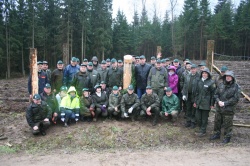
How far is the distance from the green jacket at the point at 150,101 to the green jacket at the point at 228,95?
2.02m

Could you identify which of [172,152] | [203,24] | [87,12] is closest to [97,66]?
[172,152]

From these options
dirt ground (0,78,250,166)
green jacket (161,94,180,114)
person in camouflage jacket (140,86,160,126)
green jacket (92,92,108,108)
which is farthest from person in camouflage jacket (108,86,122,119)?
green jacket (161,94,180,114)

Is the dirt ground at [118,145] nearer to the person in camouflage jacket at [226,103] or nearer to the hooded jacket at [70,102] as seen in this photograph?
the person in camouflage jacket at [226,103]

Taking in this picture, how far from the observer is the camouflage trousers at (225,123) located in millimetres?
7104

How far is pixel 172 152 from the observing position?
6469 millimetres

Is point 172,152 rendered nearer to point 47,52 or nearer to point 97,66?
point 97,66

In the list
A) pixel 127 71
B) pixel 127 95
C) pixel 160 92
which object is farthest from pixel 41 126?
pixel 160 92

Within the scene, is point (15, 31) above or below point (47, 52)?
above

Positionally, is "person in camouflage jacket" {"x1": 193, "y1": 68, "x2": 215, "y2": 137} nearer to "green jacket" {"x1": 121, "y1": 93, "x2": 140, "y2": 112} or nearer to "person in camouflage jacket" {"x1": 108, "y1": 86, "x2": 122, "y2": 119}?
"green jacket" {"x1": 121, "y1": 93, "x2": 140, "y2": 112}

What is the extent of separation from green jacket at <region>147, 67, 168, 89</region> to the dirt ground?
4.40 ft

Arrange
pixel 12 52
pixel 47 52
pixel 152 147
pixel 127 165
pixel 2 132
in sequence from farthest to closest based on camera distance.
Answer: pixel 47 52 → pixel 12 52 → pixel 2 132 → pixel 152 147 → pixel 127 165

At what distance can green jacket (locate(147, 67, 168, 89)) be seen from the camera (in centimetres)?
861

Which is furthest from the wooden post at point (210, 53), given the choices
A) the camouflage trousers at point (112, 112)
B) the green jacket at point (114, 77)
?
the camouflage trousers at point (112, 112)

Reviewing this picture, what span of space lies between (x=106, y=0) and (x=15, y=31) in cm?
1547
